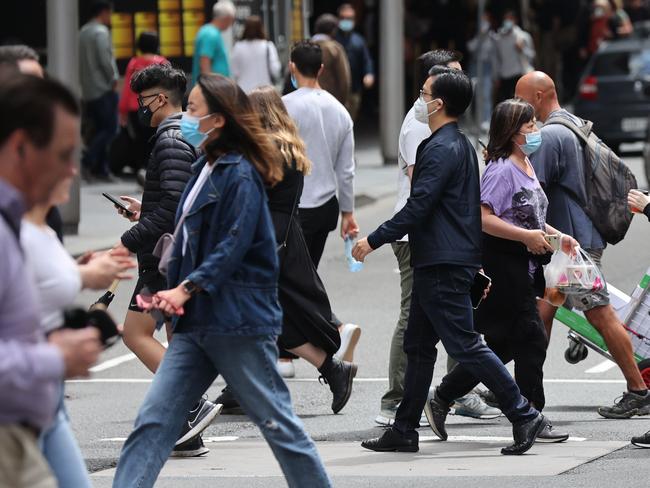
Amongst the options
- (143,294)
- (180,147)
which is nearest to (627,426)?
(180,147)

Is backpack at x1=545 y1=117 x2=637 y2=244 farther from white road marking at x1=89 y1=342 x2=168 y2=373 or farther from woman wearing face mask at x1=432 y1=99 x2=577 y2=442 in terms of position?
white road marking at x1=89 y1=342 x2=168 y2=373

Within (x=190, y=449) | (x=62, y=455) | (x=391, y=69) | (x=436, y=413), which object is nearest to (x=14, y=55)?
(x=62, y=455)

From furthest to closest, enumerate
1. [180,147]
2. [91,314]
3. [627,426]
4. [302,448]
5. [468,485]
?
[627,426] < [180,147] < [468,485] < [302,448] < [91,314]

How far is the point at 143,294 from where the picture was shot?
6398 millimetres

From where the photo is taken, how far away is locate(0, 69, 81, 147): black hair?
3.79 metres

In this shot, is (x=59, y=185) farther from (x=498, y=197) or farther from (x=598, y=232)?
(x=598, y=232)

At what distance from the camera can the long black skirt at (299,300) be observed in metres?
8.54

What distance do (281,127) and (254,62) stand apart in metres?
12.0

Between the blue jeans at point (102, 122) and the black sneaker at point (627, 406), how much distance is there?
12.5m

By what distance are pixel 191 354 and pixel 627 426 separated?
344 centimetres

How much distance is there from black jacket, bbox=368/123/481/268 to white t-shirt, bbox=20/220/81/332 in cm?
328

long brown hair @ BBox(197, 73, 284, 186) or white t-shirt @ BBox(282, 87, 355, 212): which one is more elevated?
long brown hair @ BBox(197, 73, 284, 186)

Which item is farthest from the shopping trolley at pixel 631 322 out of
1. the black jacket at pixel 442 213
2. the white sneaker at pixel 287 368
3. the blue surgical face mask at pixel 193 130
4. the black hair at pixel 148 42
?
the black hair at pixel 148 42

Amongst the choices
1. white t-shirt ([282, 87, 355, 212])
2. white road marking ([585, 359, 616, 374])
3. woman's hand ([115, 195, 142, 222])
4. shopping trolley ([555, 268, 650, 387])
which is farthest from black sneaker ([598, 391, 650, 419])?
woman's hand ([115, 195, 142, 222])
